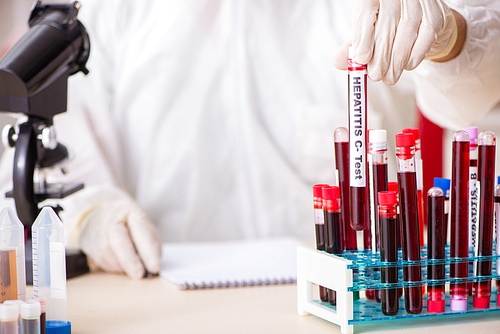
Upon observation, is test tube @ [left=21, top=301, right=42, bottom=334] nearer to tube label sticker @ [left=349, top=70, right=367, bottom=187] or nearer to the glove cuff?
tube label sticker @ [left=349, top=70, right=367, bottom=187]

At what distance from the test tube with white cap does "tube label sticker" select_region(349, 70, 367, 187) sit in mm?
413

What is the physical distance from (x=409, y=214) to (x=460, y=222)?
0.09 meters

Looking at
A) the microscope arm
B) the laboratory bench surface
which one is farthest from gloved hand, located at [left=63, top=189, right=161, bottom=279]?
the microscope arm

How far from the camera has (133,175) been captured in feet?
5.19

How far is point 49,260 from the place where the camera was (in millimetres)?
656

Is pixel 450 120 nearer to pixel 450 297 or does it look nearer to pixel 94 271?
pixel 450 297

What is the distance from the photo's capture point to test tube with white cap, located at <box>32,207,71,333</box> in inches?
25.6

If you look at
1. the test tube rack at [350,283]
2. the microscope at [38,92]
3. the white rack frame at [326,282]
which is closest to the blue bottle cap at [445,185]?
the test tube rack at [350,283]

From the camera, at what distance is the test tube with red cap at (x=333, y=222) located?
72cm

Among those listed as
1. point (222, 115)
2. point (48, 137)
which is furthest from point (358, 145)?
point (222, 115)

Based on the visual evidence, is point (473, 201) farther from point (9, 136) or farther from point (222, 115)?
point (222, 115)

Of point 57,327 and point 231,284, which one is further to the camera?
point 231,284

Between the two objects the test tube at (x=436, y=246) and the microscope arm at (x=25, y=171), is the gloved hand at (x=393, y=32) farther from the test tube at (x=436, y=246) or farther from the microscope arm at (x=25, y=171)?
the microscope arm at (x=25, y=171)

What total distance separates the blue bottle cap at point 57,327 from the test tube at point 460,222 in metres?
0.56
